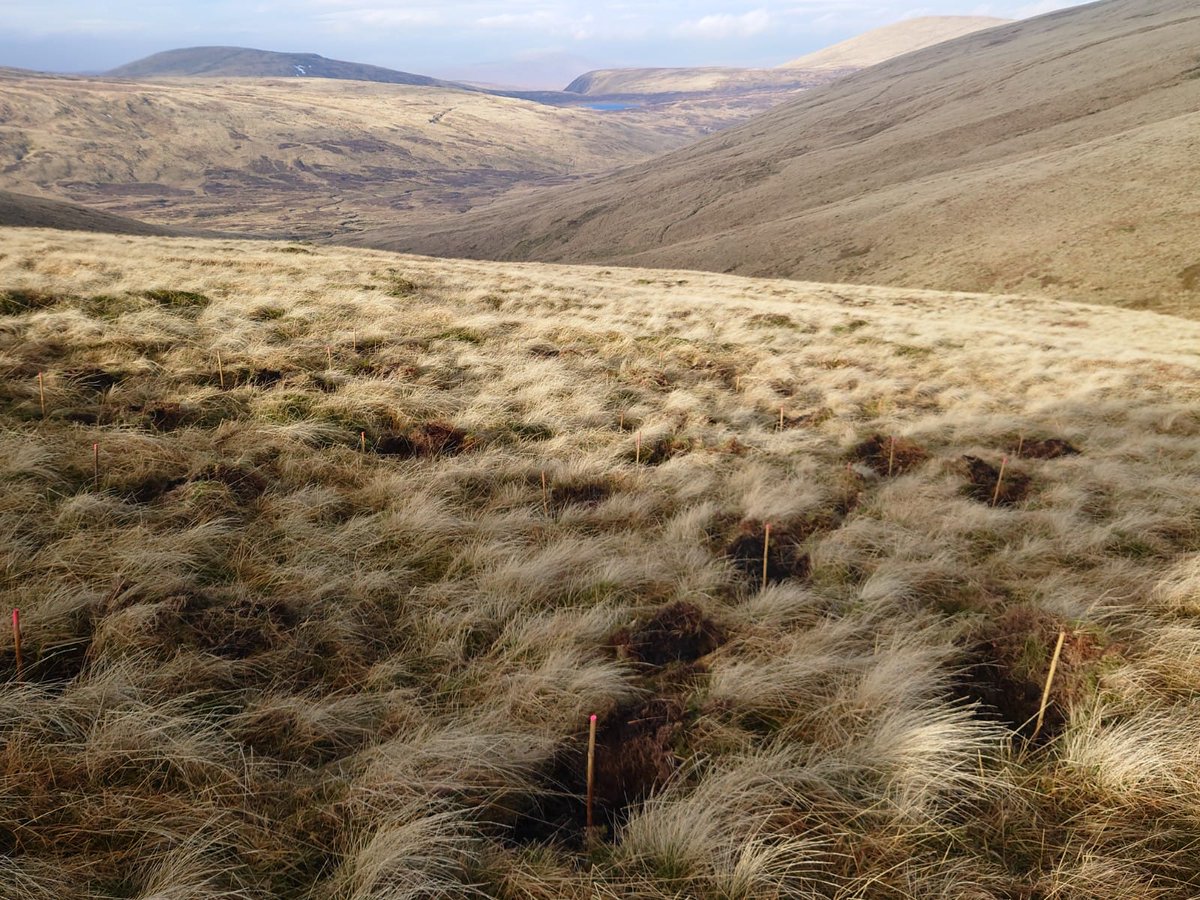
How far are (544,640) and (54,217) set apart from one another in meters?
54.2

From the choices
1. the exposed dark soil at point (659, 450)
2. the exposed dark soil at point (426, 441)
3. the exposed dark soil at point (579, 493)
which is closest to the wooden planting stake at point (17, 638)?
the exposed dark soil at point (426, 441)

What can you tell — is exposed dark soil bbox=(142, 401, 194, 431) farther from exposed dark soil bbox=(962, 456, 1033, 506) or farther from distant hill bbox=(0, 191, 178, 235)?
distant hill bbox=(0, 191, 178, 235)

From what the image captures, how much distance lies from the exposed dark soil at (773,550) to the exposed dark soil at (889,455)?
7.25 feet

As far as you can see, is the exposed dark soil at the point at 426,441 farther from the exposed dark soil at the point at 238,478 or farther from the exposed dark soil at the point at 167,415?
the exposed dark soil at the point at 167,415

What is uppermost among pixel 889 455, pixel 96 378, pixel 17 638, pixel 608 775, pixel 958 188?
pixel 958 188

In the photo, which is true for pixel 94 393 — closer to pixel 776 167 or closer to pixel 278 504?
pixel 278 504

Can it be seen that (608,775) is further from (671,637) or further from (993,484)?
(993,484)

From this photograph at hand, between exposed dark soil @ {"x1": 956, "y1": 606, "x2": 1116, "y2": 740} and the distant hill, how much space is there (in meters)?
44.8

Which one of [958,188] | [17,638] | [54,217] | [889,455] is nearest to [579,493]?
[17,638]

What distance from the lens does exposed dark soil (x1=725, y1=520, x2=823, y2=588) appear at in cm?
478

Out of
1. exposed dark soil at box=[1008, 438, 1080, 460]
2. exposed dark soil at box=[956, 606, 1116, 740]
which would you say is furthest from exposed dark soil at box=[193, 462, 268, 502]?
exposed dark soil at box=[1008, 438, 1080, 460]

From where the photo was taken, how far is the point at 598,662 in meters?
3.54

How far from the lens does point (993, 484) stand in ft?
22.6

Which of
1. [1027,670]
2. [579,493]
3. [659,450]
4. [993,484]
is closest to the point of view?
[1027,670]
